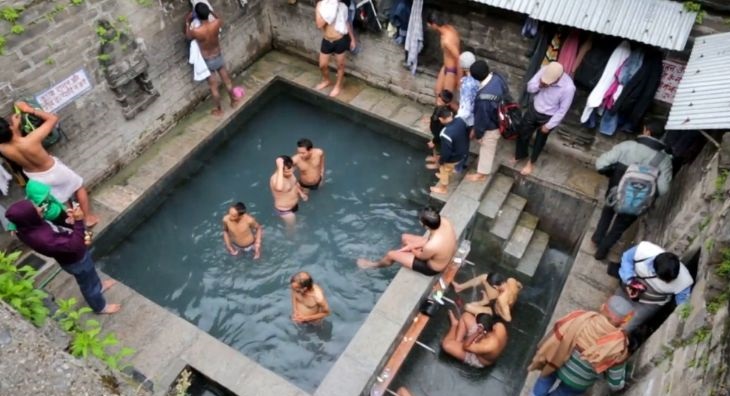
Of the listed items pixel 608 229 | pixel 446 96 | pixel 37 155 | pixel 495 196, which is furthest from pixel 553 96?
pixel 37 155

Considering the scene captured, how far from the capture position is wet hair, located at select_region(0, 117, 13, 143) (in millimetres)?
6426

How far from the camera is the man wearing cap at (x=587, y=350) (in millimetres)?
5172

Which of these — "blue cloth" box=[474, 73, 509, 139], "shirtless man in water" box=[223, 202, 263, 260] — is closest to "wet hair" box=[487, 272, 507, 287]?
"blue cloth" box=[474, 73, 509, 139]

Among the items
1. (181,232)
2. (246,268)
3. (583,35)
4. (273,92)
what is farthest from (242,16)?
(583,35)

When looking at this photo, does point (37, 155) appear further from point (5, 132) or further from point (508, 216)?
point (508, 216)

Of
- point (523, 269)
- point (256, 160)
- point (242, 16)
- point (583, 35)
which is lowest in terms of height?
point (523, 269)

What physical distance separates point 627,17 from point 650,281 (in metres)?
3.58

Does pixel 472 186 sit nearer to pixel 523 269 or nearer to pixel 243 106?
pixel 523 269

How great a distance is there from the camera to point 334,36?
31.1 feet

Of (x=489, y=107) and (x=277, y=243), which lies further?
(x=277, y=243)

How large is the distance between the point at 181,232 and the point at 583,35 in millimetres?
6985

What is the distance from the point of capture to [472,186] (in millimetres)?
8367

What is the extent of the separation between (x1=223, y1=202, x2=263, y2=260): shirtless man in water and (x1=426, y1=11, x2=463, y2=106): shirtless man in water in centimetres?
353

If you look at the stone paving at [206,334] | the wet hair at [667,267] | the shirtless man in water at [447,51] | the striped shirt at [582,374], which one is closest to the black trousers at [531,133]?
the stone paving at [206,334]
